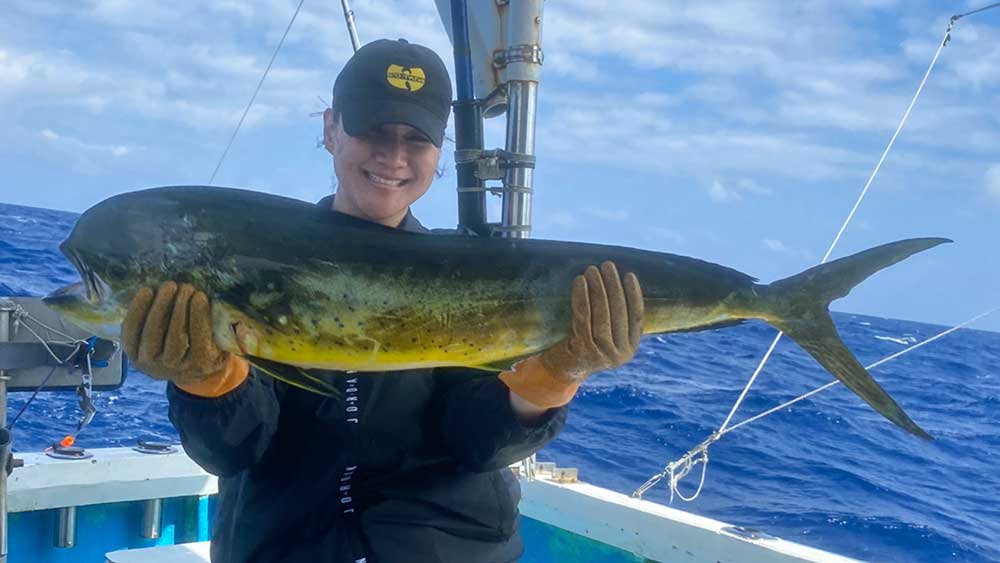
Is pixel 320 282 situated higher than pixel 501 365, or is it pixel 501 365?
pixel 320 282

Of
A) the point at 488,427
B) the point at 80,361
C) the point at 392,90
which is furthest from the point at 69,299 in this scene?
the point at 80,361

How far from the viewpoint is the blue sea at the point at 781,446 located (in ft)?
27.6

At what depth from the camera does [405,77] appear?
2.70 meters

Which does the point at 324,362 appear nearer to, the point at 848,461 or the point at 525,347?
the point at 525,347

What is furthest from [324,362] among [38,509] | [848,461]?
[848,461]

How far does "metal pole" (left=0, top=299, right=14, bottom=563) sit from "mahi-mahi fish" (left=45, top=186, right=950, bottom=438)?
5.33 ft

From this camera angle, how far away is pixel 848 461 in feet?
38.1

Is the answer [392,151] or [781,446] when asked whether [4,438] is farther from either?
[781,446]

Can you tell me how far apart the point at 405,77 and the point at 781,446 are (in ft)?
35.6

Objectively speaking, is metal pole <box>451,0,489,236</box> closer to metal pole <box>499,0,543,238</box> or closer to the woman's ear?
metal pole <box>499,0,543,238</box>

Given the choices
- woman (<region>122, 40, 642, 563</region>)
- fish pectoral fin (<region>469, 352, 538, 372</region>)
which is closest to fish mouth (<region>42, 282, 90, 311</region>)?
woman (<region>122, 40, 642, 563</region>)

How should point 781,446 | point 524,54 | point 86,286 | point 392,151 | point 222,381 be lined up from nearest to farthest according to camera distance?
point 86,286 → point 222,381 → point 392,151 → point 524,54 → point 781,446

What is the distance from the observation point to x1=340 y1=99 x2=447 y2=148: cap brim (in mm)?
2605

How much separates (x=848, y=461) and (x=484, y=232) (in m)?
9.56
